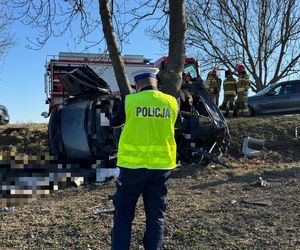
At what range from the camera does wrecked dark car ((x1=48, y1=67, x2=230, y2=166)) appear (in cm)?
848

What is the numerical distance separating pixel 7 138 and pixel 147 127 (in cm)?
910

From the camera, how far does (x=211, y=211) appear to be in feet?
18.6

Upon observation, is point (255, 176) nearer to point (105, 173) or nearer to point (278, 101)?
point (105, 173)

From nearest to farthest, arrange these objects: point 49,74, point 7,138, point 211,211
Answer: point 211,211, point 7,138, point 49,74

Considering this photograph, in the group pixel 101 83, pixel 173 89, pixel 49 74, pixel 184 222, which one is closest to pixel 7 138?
pixel 101 83

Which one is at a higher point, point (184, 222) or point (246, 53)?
point (246, 53)

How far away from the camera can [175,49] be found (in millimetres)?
9016

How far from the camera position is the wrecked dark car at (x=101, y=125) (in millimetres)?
8484

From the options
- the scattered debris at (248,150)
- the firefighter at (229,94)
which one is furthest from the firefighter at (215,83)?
the scattered debris at (248,150)

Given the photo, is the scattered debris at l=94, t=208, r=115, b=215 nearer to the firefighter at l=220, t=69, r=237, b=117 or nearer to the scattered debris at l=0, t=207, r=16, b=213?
the scattered debris at l=0, t=207, r=16, b=213

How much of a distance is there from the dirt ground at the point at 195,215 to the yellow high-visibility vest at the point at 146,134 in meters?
1.11

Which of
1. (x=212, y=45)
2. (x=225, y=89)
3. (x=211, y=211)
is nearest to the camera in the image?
(x=211, y=211)

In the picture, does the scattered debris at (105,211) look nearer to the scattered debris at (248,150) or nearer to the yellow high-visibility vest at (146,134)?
the yellow high-visibility vest at (146,134)

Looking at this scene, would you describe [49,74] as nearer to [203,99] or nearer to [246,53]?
[203,99]
